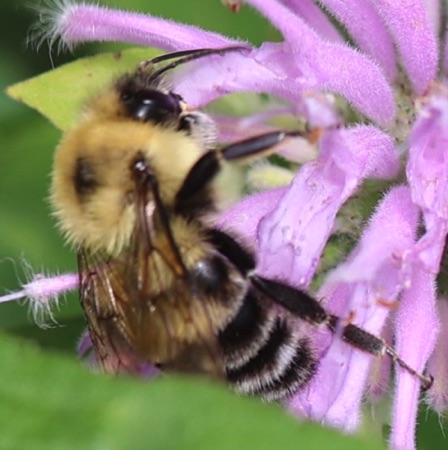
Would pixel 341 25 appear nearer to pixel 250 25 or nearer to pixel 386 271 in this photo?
pixel 250 25

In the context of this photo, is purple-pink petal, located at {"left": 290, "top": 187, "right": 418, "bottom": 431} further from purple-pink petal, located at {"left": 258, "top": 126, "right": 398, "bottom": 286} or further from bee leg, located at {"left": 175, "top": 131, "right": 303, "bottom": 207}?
bee leg, located at {"left": 175, "top": 131, "right": 303, "bottom": 207}

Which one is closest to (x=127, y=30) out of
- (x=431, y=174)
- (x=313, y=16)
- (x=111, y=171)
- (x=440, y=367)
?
(x=313, y=16)

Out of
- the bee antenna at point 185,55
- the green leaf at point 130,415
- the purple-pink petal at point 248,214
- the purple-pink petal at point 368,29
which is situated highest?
the green leaf at point 130,415

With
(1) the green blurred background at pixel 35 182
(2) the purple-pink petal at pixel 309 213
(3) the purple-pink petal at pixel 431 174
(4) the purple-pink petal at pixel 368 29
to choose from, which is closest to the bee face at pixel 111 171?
(2) the purple-pink petal at pixel 309 213

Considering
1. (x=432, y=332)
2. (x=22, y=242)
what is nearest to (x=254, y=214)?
(x=432, y=332)

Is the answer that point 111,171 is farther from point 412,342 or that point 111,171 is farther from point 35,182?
point 35,182

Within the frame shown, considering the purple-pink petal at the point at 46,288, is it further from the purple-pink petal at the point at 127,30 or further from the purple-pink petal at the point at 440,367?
the purple-pink petal at the point at 440,367
